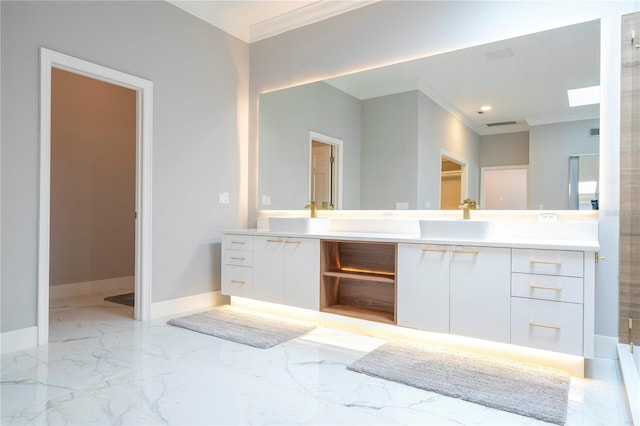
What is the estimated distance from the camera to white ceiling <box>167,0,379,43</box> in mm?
3441

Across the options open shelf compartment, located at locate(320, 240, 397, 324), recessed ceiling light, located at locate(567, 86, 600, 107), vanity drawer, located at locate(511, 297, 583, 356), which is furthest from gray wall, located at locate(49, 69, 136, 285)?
recessed ceiling light, located at locate(567, 86, 600, 107)

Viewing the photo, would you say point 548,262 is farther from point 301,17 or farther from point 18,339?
point 18,339

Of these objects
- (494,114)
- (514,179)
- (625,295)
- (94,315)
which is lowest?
(94,315)

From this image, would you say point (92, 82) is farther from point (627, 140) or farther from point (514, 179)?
point (627, 140)

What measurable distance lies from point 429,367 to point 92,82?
4.45 metres

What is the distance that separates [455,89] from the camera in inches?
118

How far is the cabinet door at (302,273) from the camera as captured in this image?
2.95m

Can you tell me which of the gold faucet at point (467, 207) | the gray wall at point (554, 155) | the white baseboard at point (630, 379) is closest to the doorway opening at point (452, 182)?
the gold faucet at point (467, 207)

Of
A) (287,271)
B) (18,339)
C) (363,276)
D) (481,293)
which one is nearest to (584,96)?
(481,293)

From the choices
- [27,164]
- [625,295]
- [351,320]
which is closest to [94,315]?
[27,164]

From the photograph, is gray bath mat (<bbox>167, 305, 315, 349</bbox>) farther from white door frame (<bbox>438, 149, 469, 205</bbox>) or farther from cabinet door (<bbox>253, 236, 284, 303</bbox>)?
white door frame (<bbox>438, 149, 469, 205</bbox>)

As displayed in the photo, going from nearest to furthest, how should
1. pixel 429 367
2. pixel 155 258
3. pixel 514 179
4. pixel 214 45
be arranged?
pixel 429 367
pixel 514 179
pixel 155 258
pixel 214 45

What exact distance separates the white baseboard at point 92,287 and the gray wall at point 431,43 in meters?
1.81

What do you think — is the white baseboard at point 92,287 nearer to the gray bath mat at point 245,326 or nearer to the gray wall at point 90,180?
the gray wall at point 90,180
